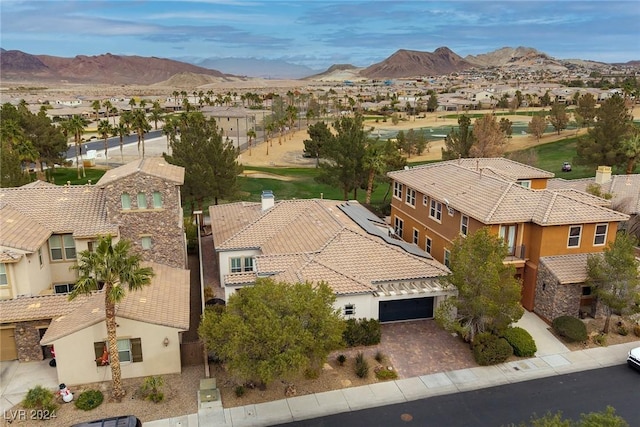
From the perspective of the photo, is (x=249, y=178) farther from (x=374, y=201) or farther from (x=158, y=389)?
(x=158, y=389)

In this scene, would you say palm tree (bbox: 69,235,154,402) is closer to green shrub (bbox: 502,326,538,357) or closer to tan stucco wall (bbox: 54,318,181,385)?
tan stucco wall (bbox: 54,318,181,385)

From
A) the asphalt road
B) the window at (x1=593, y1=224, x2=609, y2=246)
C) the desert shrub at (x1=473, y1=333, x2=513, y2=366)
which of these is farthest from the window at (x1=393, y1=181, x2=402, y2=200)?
the asphalt road

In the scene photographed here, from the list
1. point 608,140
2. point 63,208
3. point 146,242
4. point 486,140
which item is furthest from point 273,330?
point 608,140

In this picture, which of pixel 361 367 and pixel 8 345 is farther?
pixel 8 345

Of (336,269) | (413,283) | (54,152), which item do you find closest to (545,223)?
(413,283)

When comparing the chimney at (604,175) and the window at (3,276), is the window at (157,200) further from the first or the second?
the chimney at (604,175)

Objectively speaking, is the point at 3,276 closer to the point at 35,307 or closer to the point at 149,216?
the point at 35,307
